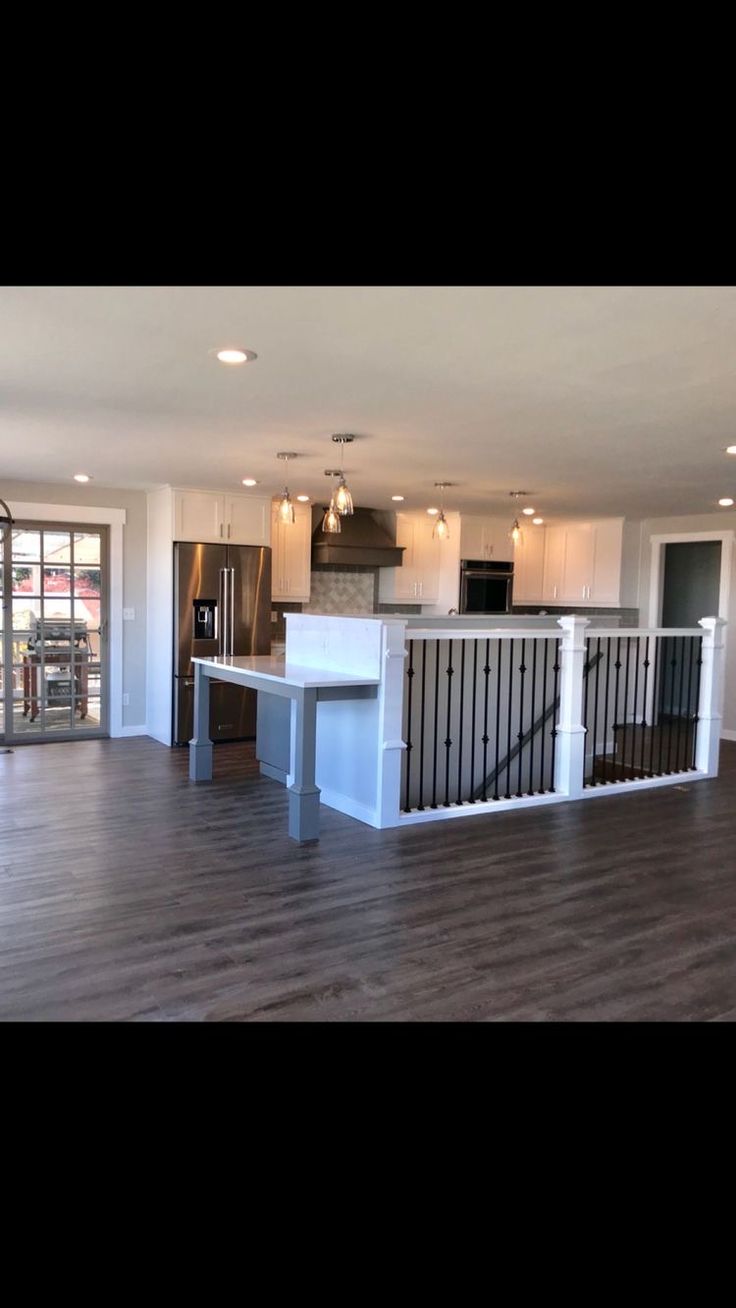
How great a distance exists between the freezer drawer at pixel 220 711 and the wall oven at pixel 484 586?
8.76 ft

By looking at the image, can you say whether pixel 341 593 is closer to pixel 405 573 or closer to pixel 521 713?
pixel 405 573

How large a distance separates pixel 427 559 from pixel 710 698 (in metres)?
3.56

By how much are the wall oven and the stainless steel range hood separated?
0.82 m

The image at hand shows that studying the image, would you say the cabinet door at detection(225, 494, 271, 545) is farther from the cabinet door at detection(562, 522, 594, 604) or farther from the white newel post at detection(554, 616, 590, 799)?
the cabinet door at detection(562, 522, 594, 604)

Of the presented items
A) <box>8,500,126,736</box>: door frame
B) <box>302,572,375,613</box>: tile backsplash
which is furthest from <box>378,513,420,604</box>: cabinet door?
<box>8,500,126,736</box>: door frame

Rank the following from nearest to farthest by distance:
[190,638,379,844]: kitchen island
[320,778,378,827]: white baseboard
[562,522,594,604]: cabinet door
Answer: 1. [190,638,379,844]: kitchen island
2. [320,778,378,827]: white baseboard
3. [562,522,594,604]: cabinet door

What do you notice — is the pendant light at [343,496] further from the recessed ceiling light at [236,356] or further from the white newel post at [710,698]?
the white newel post at [710,698]

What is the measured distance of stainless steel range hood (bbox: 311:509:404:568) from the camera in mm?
8125

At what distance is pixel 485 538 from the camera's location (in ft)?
29.2
